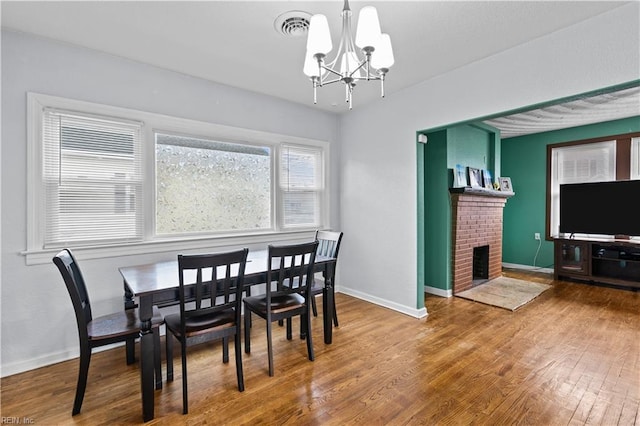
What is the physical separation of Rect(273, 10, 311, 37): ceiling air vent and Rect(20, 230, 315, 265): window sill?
2.17m

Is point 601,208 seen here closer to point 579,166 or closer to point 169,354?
point 579,166

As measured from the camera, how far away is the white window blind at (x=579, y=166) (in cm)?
500

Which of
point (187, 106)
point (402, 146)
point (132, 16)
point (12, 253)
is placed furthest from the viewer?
point (402, 146)

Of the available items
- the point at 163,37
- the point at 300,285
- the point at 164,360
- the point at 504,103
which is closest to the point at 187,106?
the point at 163,37

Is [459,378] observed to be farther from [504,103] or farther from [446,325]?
[504,103]

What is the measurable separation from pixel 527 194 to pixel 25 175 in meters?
7.32

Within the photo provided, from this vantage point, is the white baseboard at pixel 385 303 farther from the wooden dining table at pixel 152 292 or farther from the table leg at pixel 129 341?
the table leg at pixel 129 341

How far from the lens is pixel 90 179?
2627 millimetres

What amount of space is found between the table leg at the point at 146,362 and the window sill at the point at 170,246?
1160mm

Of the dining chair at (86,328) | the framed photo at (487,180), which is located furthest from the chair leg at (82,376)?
the framed photo at (487,180)

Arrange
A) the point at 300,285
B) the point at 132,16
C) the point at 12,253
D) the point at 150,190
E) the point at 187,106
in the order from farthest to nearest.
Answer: the point at 187,106 → the point at 150,190 → the point at 300,285 → the point at 12,253 → the point at 132,16

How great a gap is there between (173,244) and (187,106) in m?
1.45

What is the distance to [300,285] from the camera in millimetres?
2527

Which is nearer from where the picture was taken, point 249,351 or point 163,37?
point 163,37
